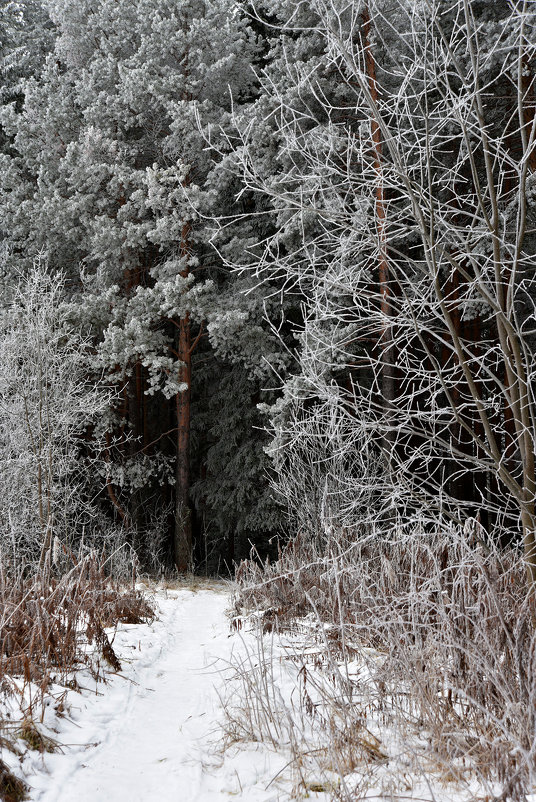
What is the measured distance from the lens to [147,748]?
2727mm

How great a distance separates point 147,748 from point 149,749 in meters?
0.02

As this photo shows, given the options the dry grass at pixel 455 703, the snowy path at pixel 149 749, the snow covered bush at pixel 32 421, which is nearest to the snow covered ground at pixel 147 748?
the snowy path at pixel 149 749

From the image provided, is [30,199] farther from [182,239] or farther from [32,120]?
[182,239]

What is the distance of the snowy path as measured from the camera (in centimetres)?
223

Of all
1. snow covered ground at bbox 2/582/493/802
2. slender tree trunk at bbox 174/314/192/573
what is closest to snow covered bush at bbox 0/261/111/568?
slender tree trunk at bbox 174/314/192/573

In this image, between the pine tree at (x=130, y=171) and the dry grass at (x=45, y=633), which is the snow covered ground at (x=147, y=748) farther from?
the pine tree at (x=130, y=171)

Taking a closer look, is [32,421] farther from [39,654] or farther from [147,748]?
[147,748]

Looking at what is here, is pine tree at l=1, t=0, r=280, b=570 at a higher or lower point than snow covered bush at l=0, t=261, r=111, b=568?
higher

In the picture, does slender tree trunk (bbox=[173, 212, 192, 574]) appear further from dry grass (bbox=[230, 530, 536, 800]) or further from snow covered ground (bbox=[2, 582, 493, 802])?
dry grass (bbox=[230, 530, 536, 800])

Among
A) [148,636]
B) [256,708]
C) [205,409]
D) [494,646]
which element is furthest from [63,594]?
[205,409]

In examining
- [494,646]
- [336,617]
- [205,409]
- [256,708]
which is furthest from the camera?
[205,409]

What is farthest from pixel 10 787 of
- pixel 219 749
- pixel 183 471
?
pixel 183 471

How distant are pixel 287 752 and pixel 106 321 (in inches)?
467

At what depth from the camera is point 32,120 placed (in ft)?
45.1
